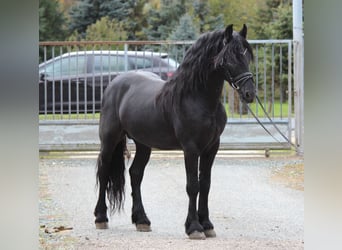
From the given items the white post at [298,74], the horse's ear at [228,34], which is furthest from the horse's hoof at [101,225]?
the white post at [298,74]

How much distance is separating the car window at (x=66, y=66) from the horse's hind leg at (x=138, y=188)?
195 inches

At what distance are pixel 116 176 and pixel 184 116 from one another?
102 cm

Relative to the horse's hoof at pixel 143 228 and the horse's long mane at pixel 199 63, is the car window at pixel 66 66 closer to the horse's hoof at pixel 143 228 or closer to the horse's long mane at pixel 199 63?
the horse's hoof at pixel 143 228

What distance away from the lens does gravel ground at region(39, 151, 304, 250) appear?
4.57m

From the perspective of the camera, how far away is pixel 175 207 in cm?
636

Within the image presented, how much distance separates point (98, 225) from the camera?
17.1 ft

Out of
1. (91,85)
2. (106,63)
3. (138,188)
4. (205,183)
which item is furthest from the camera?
(106,63)

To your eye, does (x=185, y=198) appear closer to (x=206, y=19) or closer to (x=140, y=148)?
(x=140, y=148)

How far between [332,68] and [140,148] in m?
4.00

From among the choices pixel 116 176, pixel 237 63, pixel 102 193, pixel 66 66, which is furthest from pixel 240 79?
pixel 66 66

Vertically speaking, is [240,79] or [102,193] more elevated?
[240,79]

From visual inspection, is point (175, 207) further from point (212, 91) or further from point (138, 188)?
point (212, 91)

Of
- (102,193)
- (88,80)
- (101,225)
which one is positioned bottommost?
(101,225)

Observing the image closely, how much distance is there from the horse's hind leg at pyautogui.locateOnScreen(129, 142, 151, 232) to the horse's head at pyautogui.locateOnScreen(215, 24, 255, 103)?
48.0 inches
